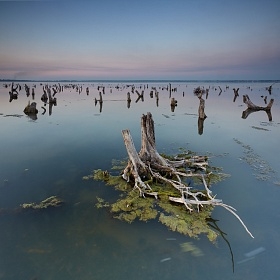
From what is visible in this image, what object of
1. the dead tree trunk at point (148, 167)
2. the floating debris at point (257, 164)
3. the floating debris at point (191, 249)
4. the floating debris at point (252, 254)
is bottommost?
the floating debris at point (252, 254)

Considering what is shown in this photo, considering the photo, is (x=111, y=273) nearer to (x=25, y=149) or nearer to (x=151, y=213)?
(x=151, y=213)

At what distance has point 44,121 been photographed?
74.9ft

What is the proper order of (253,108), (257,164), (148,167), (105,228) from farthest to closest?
(253,108) < (257,164) < (148,167) < (105,228)

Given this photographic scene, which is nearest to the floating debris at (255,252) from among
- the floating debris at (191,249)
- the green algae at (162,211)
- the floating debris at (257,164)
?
the green algae at (162,211)

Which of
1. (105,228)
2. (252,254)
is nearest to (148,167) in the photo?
(105,228)

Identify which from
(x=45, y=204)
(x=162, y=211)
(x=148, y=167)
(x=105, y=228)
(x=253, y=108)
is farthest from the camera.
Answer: (x=253, y=108)

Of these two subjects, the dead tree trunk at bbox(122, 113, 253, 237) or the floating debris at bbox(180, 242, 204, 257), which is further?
the dead tree trunk at bbox(122, 113, 253, 237)

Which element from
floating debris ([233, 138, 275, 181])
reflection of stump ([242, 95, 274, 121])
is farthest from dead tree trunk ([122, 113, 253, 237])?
reflection of stump ([242, 95, 274, 121])

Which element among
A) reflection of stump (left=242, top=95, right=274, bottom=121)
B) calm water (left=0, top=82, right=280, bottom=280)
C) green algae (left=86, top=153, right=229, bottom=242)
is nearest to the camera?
calm water (left=0, top=82, right=280, bottom=280)

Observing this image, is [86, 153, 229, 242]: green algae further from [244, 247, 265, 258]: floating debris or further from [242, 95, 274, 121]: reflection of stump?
[242, 95, 274, 121]: reflection of stump

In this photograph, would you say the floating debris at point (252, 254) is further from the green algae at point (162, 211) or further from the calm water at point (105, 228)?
the green algae at point (162, 211)

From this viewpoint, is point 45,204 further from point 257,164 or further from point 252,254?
point 257,164

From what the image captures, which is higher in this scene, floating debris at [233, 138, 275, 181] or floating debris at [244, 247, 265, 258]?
floating debris at [233, 138, 275, 181]

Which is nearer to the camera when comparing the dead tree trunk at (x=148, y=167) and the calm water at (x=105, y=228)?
the calm water at (x=105, y=228)
